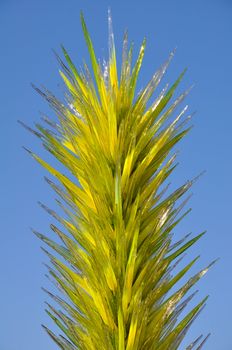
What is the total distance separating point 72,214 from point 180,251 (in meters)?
0.31

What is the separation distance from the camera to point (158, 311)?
1321 millimetres

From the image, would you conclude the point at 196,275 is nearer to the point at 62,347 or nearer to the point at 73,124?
the point at 62,347

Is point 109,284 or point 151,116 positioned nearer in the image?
point 109,284

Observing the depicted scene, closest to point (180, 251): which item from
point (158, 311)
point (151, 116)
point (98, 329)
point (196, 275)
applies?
point (196, 275)

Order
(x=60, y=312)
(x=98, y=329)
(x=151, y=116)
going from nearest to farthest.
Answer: (x=98, y=329) → (x=60, y=312) → (x=151, y=116)

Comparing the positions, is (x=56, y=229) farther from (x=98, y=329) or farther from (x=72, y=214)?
(x=98, y=329)

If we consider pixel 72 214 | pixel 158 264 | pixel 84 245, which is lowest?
pixel 158 264

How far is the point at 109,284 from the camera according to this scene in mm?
1307

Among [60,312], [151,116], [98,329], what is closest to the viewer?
[98,329]

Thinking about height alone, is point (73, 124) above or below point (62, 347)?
above

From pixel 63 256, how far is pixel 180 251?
323 millimetres

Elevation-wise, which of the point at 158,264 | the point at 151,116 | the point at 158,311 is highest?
the point at 151,116

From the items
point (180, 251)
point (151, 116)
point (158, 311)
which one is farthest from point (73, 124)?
point (158, 311)

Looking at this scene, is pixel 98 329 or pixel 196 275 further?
pixel 196 275
